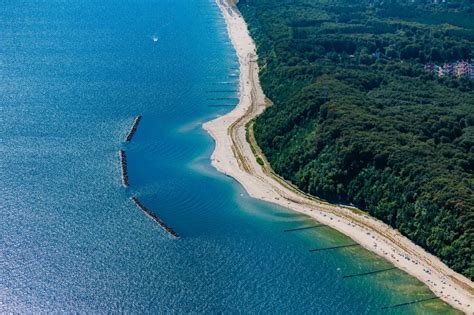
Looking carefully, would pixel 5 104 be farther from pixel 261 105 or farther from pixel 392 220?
pixel 392 220

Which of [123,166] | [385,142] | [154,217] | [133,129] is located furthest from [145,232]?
[385,142]

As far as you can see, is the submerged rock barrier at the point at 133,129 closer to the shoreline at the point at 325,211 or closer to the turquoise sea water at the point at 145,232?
the turquoise sea water at the point at 145,232

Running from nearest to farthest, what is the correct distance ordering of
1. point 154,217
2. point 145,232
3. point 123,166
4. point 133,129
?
point 145,232 < point 154,217 < point 123,166 < point 133,129

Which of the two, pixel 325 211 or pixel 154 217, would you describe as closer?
pixel 154 217

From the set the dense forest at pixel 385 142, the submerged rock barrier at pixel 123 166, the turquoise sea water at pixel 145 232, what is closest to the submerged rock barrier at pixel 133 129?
the turquoise sea water at pixel 145 232

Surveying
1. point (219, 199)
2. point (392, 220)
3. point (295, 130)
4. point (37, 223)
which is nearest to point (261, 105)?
point (295, 130)

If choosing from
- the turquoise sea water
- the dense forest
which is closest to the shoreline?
the dense forest

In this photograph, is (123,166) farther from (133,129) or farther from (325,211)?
(325,211)

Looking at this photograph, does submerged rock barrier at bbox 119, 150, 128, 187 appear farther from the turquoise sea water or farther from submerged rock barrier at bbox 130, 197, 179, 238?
submerged rock barrier at bbox 130, 197, 179, 238
